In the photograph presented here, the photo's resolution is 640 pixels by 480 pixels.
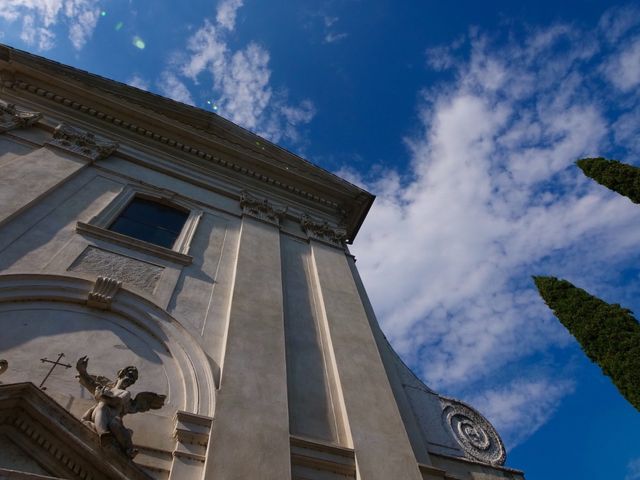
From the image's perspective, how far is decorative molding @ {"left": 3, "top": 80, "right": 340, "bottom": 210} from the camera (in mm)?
12086

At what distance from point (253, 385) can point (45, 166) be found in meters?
6.60

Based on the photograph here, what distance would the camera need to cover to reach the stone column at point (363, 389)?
5977 mm

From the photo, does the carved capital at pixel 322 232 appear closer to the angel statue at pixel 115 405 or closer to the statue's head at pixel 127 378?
the statue's head at pixel 127 378

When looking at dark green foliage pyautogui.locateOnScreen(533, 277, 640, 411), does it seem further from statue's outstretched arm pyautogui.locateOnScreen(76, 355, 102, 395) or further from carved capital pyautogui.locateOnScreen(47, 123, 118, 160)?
carved capital pyautogui.locateOnScreen(47, 123, 118, 160)

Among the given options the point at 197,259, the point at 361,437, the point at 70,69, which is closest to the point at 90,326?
the point at 197,259

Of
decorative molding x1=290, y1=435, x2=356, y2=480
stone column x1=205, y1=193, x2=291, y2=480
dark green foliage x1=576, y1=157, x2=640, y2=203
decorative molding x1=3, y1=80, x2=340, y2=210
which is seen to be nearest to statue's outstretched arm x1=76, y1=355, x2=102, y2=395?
stone column x1=205, y1=193, x2=291, y2=480

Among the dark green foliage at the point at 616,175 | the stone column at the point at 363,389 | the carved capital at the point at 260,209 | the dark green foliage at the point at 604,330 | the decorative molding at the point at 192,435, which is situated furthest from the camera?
the dark green foliage at the point at 616,175

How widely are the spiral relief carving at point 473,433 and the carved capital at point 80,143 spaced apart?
9.33 meters

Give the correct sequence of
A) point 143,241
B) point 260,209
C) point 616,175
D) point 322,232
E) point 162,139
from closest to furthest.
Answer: point 143,241 < point 260,209 < point 322,232 < point 162,139 < point 616,175

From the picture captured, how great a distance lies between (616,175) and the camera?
48.6 feet

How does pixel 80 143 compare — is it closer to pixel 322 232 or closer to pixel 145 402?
pixel 322 232

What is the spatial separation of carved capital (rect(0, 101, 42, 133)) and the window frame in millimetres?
2684

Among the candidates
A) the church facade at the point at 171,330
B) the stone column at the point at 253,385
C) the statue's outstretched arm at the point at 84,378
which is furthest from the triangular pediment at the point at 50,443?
the stone column at the point at 253,385

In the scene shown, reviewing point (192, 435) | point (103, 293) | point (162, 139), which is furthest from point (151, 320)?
point (162, 139)
